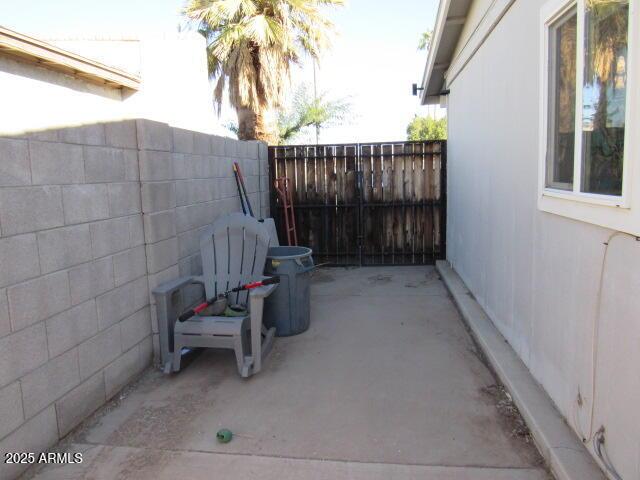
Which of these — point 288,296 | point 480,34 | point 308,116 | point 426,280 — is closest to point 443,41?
point 480,34

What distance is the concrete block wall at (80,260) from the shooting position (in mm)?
2471

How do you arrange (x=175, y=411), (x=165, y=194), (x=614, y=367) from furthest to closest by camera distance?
(x=165, y=194) < (x=175, y=411) < (x=614, y=367)

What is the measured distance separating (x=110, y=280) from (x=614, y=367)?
294 centimetres

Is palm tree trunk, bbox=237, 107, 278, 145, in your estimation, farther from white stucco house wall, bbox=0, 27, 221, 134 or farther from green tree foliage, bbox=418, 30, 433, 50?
green tree foliage, bbox=418, 30, 433, 50

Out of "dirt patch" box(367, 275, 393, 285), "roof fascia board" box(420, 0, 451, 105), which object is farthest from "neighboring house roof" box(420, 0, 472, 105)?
"dirt patch" box(367, 275, 393, 285)

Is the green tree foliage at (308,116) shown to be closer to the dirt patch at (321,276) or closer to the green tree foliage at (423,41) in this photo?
the green tree foliage at (423,41)

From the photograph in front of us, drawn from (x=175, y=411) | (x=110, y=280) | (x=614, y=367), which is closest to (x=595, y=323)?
(x=614, y=367)

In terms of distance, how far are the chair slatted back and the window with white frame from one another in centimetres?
235

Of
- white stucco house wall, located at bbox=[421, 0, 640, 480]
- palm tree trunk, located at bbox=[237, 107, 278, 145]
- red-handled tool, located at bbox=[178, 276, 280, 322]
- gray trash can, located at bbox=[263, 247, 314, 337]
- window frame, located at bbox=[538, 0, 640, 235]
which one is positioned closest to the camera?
window frame, located at bbox=[538, 0, 640, 235]

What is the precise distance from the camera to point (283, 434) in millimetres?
2896

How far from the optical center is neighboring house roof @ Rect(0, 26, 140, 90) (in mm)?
2465

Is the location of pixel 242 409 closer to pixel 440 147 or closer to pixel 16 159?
pixel 16 159

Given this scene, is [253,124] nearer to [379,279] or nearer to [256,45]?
[256,45]

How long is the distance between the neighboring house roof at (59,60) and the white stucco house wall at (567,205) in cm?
279
